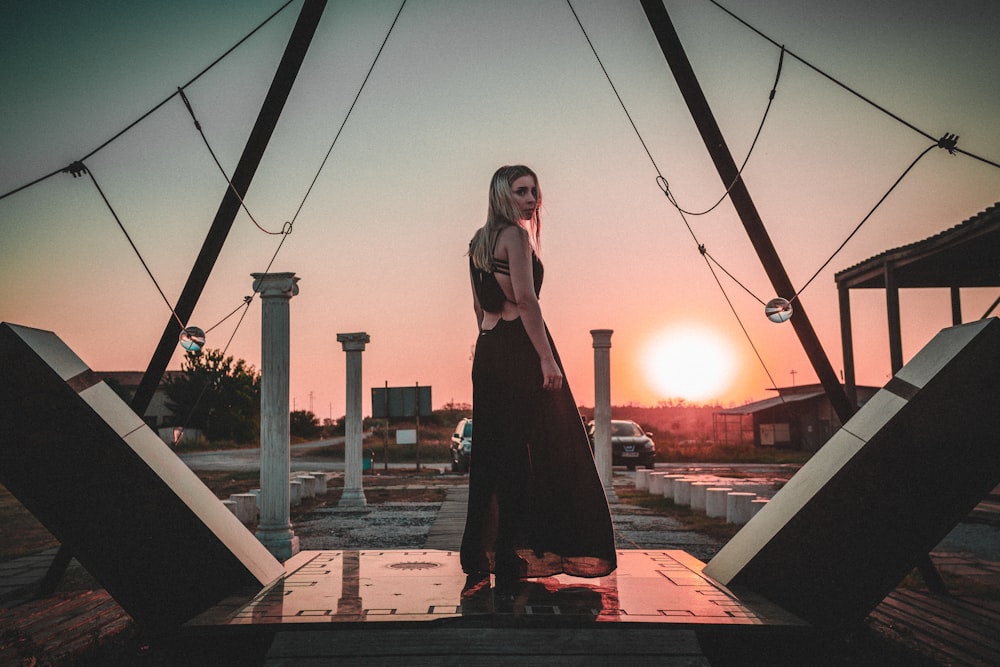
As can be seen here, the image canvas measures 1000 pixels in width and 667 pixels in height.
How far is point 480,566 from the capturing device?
12.6 ft

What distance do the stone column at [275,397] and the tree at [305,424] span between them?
54.0m

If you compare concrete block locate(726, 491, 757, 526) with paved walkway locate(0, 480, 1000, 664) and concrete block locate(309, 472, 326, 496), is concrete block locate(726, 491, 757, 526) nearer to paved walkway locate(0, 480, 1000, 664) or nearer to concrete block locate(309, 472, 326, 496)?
paved walkway locate(0, 480, 1000, 664)

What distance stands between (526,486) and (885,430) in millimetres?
1624

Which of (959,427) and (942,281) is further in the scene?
(942,281)

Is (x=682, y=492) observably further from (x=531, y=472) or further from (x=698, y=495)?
(x=531, y=472)

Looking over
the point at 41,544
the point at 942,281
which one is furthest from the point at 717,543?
the point at 942,281

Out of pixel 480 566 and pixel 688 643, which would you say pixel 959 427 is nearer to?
pixel 688 643

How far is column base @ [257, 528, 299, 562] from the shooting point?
7.64 metres

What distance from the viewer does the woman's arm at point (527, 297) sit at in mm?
3650

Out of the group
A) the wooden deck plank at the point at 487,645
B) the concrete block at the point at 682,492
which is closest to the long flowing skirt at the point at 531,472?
the wooden deck plank at the point at 487,645

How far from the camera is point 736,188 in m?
5.16

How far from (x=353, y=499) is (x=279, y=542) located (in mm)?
4910

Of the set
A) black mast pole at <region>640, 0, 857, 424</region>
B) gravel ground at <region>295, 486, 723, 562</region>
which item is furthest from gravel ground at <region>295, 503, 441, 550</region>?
black mast pole at <region>640, 0, 857, 424</region>

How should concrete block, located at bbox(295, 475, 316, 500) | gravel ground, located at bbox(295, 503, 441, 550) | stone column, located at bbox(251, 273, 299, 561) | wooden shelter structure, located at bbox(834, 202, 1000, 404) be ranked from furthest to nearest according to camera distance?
concrete block, located at bbox(295, 475, 316, 500) < wooden shelter structure, located at bbox(834, 202, 1000, 404) < gravel ground, located at bbox(295, 503, 441, 550) < stone column, located at bbox(251, 273, 299, 561)
